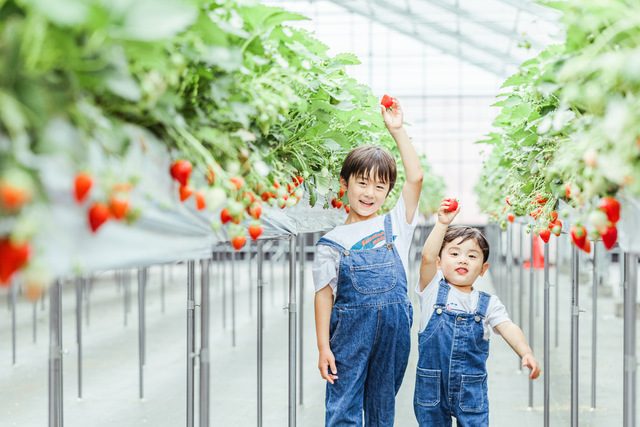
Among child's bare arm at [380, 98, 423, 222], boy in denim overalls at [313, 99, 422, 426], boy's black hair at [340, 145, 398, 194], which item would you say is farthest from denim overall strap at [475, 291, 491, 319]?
boy's black hair at [340, 145, 398, 194]

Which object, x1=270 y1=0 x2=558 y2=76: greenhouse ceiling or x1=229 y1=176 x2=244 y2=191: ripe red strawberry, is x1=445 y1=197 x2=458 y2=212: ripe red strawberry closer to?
x1=229 y1=176 x2=244 y2=191: ripe red strawberry

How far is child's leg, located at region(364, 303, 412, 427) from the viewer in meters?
2.04

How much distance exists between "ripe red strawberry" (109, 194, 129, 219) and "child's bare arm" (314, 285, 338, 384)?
1.20 m

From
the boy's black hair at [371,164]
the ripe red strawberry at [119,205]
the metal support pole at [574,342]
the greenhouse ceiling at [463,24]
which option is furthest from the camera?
the greenhouse ceiling at [463,24]

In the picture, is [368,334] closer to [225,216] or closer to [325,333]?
[325,333]

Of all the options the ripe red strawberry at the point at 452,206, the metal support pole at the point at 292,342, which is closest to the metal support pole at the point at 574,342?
the ripe red strawberry at the point at 452,206

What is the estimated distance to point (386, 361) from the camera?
2059 mm

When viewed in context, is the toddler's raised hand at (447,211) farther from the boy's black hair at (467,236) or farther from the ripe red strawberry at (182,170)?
the ripe red strawberry at (182,170)

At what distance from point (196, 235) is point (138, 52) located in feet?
1.69

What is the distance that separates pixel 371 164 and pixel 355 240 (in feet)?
0.80

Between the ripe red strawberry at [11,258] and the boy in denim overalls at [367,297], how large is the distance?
1317 millimetres

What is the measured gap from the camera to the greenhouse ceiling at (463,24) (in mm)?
11508

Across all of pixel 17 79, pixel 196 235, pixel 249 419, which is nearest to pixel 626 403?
pixel 196 235

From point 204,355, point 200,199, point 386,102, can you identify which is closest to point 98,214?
point 200,199
